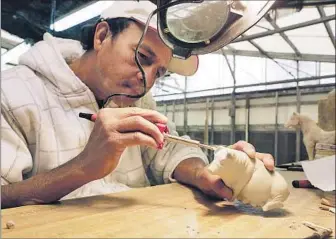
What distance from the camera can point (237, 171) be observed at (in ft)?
1.92

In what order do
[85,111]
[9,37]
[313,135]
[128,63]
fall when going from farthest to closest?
[313,135], [85,111], [128,63], [9,37]

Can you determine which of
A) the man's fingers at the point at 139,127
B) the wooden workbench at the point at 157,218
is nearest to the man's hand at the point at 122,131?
the man's fingers at the point at 139,127

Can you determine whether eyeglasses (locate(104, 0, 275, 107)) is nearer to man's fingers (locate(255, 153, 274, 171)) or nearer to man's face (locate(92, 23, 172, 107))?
man's face (locate(92, 23, 172, 107))

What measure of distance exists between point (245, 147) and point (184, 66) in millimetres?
209

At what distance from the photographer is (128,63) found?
0.62 meters

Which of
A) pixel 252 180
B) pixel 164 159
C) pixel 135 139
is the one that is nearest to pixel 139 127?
pixel 135 139

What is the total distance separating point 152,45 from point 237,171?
0.96 feet

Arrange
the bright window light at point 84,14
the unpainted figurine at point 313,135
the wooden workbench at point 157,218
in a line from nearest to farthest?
the wooden workbench at point 157,218 → the bright window light at point 84,14 → the unpainted figurine at point 313,135

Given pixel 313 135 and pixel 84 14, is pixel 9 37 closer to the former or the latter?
pixel 84 14

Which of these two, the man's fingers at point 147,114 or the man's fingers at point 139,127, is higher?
the man's fingers at point 147,114

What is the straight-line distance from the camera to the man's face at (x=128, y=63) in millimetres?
592

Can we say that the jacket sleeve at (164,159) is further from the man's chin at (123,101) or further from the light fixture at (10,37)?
the light fixture at (10,37)

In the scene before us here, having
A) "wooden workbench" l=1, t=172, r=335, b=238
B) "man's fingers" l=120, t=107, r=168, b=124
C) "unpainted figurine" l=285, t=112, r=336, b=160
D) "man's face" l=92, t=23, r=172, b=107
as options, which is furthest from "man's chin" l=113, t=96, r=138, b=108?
"unpainted figurine" l=285, t=112, r=336, b=160

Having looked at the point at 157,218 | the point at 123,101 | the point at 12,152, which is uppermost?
the point at 123,101
